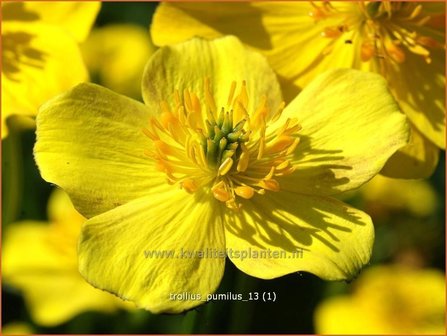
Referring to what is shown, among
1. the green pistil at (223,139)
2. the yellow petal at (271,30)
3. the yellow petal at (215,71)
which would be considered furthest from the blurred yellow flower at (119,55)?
the green pistil at (223,139)

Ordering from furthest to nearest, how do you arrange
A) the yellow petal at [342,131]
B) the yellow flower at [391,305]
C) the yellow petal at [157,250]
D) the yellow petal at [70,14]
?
the yellow flower at [391,305]
the yellow petal at [70,14]
the yellow petal at [342,131]
the yellow petal at [157,250]

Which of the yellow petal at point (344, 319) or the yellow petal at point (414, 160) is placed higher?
the yellow petal at point (414, 160)

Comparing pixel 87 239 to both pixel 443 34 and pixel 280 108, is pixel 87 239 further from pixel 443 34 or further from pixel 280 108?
pixel 443 34

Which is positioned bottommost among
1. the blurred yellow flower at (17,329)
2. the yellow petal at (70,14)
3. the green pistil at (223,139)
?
the blurred yellow flower at (17,329)

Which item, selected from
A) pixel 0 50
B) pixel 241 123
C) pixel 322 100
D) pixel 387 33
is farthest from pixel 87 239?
pixel 387 33

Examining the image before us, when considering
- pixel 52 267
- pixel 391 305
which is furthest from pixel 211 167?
pixel 391 305

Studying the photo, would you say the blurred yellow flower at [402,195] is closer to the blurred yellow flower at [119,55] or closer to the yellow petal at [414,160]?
the yellow petal at [414,160]
